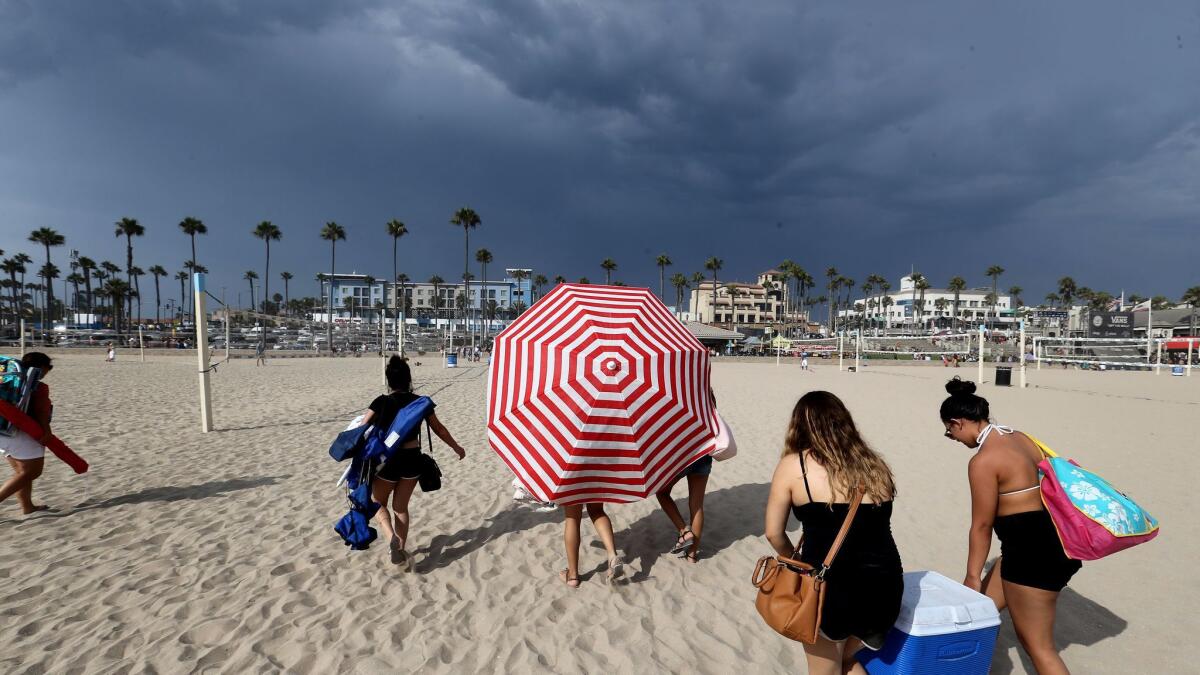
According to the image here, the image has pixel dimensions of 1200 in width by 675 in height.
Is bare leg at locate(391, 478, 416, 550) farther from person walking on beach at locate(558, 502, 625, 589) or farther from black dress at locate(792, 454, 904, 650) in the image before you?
black dress at locate(792, 454, 904, 650)

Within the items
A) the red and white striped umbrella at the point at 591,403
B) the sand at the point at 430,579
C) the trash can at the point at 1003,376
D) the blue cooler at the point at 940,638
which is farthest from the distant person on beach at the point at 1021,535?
the trash can at the point at 1003,376

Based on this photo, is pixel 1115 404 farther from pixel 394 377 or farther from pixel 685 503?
pixel 394 377

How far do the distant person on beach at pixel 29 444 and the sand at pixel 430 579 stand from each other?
1.37 ft

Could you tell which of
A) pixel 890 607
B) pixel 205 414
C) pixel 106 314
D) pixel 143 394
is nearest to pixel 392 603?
pixel 890 607

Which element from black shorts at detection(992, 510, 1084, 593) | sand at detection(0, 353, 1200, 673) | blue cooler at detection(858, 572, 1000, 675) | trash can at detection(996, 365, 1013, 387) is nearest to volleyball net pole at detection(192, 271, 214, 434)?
sand at detection(0, 353, 1200, 673)

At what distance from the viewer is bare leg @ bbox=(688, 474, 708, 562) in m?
4.38

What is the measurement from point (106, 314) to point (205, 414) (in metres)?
147

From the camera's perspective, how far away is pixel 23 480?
495 centimetres

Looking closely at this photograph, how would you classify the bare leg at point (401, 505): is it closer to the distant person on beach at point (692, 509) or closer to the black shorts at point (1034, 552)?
the distant person on beach at point (692, 509)

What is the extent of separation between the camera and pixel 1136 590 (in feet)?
13.7

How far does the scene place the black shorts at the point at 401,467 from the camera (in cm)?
396

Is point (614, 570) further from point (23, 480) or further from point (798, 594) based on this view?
point (23, 480)

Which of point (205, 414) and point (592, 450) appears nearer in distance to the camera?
point (592, 450)

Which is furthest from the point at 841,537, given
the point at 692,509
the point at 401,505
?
the point at 401,505
